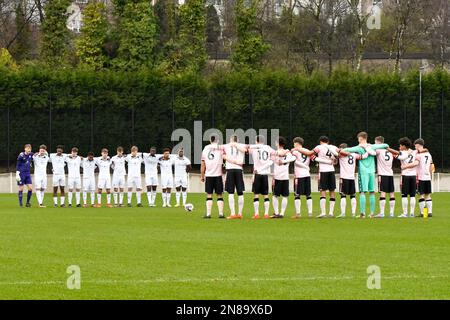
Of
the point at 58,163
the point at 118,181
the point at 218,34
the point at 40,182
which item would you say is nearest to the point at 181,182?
the point at 118,181

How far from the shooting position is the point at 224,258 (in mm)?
18766

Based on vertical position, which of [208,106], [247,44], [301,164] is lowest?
[301,164]

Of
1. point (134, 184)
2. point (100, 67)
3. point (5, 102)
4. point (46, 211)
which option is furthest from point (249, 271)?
point (100, 67)

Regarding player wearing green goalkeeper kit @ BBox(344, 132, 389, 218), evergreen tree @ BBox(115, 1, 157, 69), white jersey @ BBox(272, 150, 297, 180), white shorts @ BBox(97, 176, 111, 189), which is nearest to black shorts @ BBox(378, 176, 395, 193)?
player wearing green goalkeeper kit @ BBox(344, 132, 389, 218)

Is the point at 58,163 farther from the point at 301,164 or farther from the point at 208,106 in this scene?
the point at 208,106

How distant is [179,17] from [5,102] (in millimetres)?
20259

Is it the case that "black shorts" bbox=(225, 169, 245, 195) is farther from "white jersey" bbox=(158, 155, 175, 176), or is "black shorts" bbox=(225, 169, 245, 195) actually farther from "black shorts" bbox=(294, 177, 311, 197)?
"white jersey" bbox=(158, 155, 175, 176)

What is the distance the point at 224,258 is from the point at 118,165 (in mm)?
23741

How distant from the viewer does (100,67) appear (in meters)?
61.2

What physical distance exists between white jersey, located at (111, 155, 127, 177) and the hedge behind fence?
833 centimetres

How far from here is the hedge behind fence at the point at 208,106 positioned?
1981 inches

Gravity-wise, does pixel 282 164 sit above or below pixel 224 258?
above

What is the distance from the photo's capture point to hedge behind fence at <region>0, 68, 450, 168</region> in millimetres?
50312

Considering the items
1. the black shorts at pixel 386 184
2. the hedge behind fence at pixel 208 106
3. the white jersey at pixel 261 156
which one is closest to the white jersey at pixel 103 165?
the hedge behind fence at pixel 208 106
